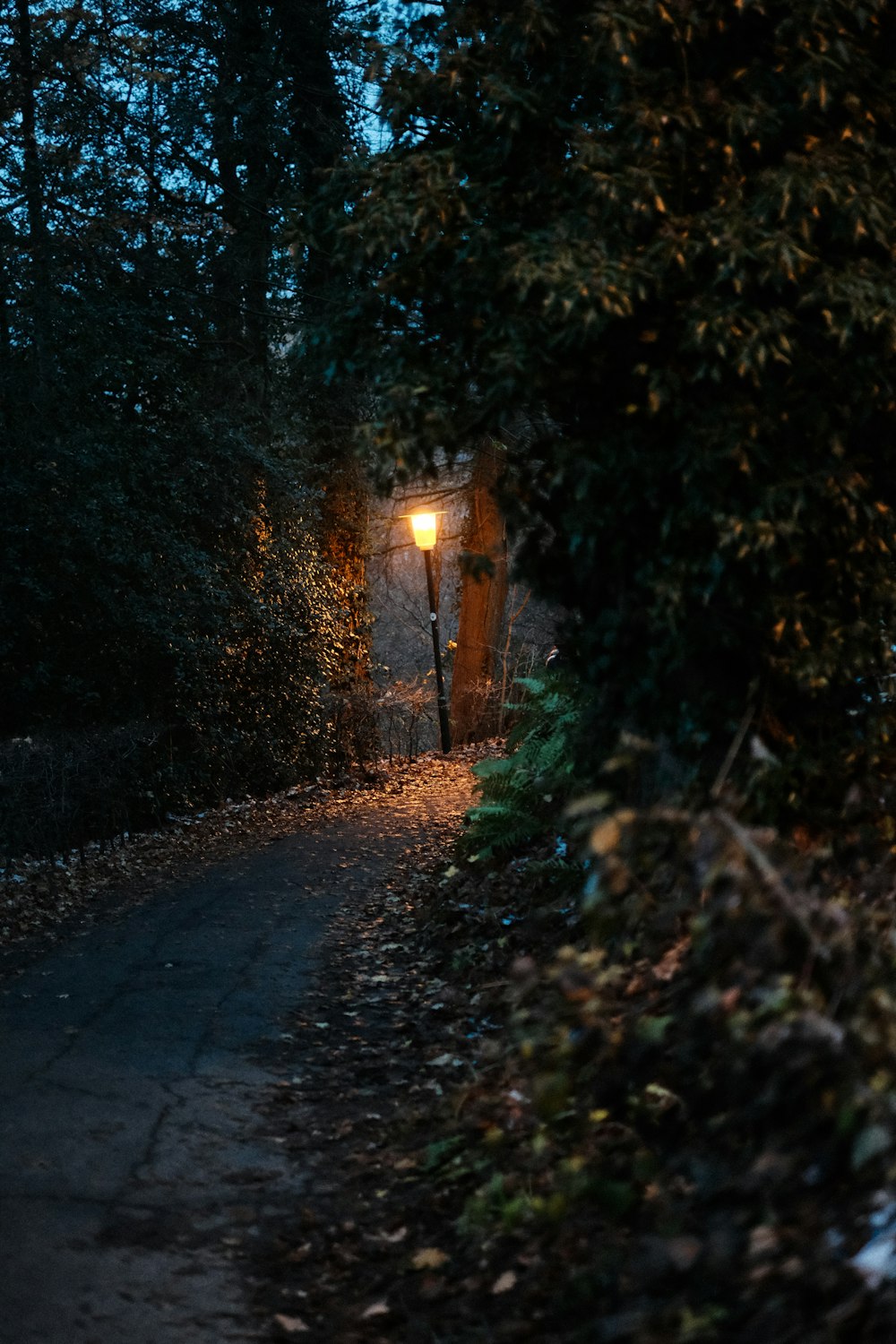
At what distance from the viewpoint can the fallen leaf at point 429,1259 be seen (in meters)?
4.51

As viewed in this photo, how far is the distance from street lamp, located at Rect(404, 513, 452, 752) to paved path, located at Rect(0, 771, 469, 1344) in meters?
10.4

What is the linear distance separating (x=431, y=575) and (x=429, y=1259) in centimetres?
1673

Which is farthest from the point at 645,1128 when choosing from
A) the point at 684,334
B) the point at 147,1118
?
the point at 684,334

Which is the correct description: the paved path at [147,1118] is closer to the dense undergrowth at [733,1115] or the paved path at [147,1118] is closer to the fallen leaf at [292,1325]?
the fallen leaf at [292,1325]

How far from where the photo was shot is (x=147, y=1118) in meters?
5.90

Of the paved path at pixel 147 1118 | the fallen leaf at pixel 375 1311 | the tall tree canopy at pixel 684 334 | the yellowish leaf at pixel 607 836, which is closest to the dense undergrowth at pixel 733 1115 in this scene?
the yellowish leaf at pixel 607 836

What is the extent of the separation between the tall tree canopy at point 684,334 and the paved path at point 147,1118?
255cm

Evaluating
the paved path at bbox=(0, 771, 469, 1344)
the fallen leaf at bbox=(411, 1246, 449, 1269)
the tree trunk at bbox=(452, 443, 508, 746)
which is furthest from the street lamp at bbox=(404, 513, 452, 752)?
the fallen leaf at bbox=(411, 1246, 449, 1269)

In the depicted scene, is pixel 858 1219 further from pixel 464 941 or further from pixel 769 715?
pixel 464 941

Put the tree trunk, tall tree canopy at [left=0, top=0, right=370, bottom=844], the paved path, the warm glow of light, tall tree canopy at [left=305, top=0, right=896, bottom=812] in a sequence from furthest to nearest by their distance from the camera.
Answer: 1. the tree trunk
2. the warm glow of light
3. tall tree canopy at [left=0, top=0, right=370, bottom=844]
4. tall tree canopy at [left=305, top=0, right=896, bottom=812]
5. the paved path

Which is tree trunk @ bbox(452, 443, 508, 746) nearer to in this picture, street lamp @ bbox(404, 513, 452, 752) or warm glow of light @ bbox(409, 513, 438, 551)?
street lamp @ bbox(404, 513, 452, 752)

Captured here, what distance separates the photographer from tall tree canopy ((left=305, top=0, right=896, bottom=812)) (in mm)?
5469

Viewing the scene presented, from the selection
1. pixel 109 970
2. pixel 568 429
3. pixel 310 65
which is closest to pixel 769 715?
pixel 568 429

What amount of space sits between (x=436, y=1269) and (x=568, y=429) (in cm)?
369
